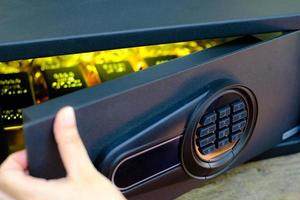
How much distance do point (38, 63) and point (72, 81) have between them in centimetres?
5

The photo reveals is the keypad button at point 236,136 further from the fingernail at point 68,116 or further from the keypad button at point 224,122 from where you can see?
the fingernail at point 68,116

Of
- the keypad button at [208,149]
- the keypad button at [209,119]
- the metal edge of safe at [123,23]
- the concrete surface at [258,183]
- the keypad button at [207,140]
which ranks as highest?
the metal edge of safe at [123,23]

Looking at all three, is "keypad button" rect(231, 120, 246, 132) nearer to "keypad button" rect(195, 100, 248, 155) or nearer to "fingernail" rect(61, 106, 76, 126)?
"keypad button" rect(195, 100, 248, 155)

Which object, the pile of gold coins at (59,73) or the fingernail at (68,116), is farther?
the pile of gold coins at (59,73)

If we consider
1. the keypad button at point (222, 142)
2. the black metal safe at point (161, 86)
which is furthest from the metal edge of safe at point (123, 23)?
the keypad button at point (222, 142)

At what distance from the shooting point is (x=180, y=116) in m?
0.47

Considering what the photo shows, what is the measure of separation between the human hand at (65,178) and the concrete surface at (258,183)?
0.65 ft

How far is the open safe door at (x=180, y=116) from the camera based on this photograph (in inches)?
16.2

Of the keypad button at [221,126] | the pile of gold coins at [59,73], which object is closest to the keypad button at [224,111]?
the keypad button at [221,126]

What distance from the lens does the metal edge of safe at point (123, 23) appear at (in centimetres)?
45

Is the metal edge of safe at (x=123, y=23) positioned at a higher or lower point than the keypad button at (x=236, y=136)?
higher

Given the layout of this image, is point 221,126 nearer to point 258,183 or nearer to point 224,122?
point 224,122

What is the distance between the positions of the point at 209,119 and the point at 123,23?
119mm

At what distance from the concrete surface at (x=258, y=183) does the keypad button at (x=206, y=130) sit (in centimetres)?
11
